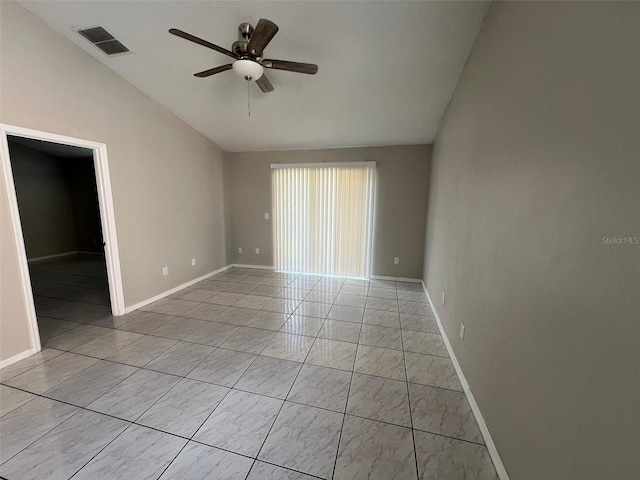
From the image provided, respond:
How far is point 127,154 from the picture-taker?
10.1ft

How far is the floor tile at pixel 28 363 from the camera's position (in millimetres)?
2029

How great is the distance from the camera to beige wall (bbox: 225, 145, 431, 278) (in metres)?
4.25

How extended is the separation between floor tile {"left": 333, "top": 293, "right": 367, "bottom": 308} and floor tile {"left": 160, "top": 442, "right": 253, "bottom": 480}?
230cm

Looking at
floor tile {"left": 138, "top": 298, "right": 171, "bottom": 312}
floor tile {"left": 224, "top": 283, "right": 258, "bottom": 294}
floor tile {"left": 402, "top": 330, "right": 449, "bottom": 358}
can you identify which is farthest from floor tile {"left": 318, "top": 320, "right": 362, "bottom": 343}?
floor tile {"left": 138, "top": 298, "right": 171, "bottom": 312}

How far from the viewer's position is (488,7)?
5.67ft

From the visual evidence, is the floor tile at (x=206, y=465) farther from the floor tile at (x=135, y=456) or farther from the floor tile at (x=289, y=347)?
the floor tile at (x=289, y=347)

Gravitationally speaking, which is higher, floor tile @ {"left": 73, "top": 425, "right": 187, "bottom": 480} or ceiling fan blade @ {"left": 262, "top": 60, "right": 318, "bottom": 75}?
ceiling fan blade @ {"left": 262, "top": 60, "right": 318, "bottom": 75}

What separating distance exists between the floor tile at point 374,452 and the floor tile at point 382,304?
1873 millimetres

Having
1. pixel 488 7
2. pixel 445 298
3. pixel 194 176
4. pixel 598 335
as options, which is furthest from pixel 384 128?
pixel 598 335

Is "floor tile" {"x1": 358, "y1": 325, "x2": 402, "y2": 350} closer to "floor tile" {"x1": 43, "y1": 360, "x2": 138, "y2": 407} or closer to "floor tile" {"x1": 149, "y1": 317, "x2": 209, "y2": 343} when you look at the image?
"floor tile" {"x1": 149, "y1": 317, "x2": 209, "y2": 343}

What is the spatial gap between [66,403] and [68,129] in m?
2.48

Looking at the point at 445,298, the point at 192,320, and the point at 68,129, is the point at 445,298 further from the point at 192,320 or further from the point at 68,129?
the point at 68,129

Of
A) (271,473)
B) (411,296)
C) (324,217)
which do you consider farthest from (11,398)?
(411,296)

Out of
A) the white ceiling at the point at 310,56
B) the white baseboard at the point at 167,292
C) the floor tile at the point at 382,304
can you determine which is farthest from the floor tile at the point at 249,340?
the white ceiling at the point at 310,56
